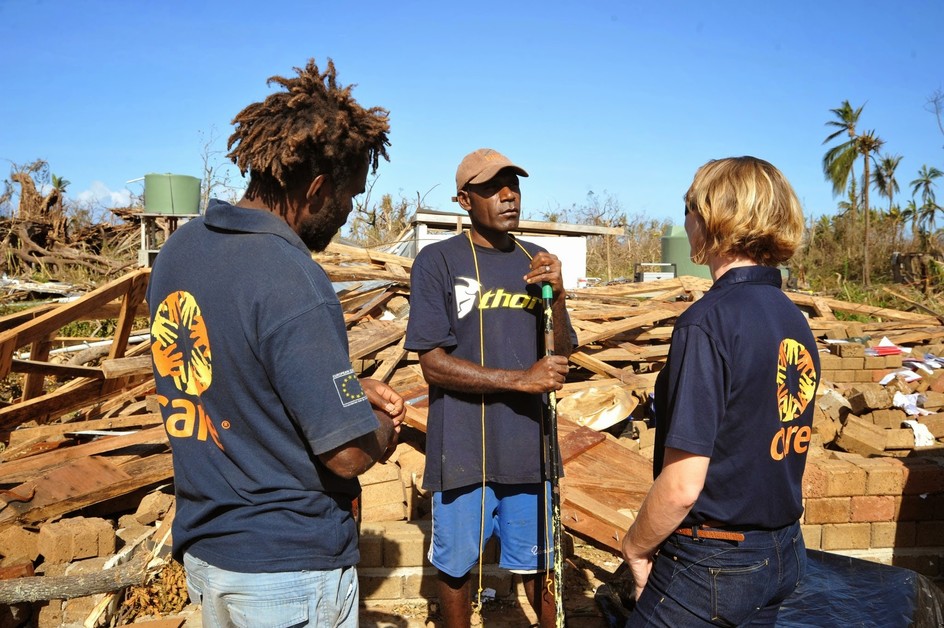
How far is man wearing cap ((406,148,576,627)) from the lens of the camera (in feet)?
10.2

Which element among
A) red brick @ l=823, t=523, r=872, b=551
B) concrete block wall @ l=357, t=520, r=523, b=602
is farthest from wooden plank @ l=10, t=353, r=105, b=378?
red brick @ l=823, t=523, r=872, b=551

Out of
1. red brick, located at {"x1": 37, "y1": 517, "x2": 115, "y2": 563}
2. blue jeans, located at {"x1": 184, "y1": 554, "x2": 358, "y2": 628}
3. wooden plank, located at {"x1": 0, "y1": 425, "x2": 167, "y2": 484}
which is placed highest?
blue jeans, located at {"x1": 184, "y1": 554, "x2": 358, "y2": 628}

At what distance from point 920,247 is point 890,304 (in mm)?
11542

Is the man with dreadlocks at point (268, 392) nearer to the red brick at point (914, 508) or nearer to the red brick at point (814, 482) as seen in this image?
the red brick at point (814, 482)

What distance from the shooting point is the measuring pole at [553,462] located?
2988mm

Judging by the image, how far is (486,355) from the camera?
124 inches

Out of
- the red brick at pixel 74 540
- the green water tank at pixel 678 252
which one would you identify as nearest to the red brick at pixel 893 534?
the red brick at pixel 74 540

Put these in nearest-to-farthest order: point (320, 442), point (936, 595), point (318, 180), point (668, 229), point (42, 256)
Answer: point (320, 442), point (318, 180), point (936, 595), point (42, 256), point (668, 229)

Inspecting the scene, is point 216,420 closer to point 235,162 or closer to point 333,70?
point 235,162

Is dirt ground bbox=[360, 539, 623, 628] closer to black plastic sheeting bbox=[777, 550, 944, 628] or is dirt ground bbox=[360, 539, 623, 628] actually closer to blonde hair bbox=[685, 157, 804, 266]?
black plastic sheeting bbox=[777, 550, 944, 628]

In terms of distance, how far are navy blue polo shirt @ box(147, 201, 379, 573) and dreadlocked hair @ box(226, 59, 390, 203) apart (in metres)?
0.14

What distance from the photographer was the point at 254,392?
172 cm

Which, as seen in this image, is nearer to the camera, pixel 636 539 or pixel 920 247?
pixel 636 539

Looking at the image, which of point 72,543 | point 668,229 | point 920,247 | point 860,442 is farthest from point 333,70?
point 920,247
